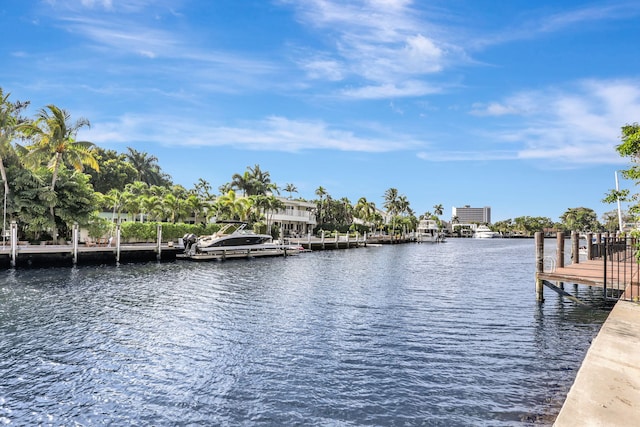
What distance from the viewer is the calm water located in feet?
27.1

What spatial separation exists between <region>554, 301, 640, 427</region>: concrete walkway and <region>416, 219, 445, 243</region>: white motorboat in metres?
122

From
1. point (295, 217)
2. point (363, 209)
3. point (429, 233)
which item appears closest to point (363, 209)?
point (363, 209)

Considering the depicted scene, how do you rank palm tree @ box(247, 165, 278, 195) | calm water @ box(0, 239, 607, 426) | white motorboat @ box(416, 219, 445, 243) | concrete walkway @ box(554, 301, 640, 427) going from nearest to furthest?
concrete walkway @ box(554, 301, 640, 427) < calm water @ box(0, 239, 607, 426) < palm tree @ box(247, 165, 278, 195) < white motorboat @ box(416, 219, 445, 243)

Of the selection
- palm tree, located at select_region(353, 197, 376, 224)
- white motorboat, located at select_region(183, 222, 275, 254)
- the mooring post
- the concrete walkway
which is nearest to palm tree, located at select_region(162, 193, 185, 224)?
white motorboat, located at select_region(183, 222, 275, 254)

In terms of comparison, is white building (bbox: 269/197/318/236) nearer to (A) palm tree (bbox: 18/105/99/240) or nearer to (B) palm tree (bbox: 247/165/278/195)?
(B) palm tree (bbox: 247/165/278/195)

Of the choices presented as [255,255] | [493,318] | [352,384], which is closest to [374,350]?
[352,384]

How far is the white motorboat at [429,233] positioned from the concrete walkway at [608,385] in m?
122

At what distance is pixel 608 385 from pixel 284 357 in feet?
24.9

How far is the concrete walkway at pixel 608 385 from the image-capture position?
5.27 meters

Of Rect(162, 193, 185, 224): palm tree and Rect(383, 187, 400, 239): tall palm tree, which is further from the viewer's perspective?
Rect(383, 187, 400, 239): tall palm tree

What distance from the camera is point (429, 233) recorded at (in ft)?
466

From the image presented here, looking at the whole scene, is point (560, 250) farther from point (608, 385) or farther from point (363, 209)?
point (363, 209)

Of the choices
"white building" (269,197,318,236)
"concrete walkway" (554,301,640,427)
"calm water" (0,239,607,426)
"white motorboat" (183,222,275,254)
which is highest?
"white building" (269,197,318,236)

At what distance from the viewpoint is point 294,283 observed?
89.2ft
